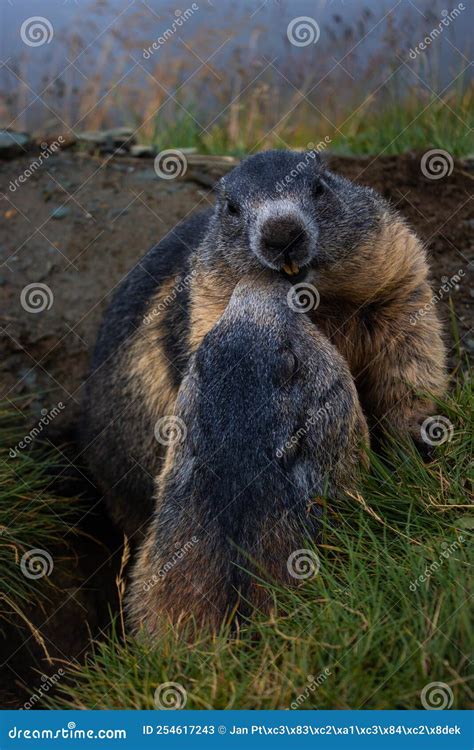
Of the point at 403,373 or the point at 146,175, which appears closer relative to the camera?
the point at 403,373

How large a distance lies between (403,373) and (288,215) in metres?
1.24

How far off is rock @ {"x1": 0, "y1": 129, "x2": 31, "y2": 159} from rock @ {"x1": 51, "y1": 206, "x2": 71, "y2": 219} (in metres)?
0.98

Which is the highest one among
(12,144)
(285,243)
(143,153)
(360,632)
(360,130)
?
(360,130)

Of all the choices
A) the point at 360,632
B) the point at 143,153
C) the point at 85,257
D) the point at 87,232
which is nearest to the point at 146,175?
the point at 143,153

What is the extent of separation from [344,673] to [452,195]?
4.97 metres

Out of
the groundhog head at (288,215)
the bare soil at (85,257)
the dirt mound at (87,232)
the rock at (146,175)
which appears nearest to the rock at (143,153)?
the bare soil at (85,257)

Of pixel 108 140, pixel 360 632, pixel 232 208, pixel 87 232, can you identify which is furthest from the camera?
pixel 108 140

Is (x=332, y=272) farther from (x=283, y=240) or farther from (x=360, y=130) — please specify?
(x=360, y=130)

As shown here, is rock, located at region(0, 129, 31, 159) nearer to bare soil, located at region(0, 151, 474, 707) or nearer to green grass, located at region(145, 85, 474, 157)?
bare soil, located at region(0, 151, 474, 707)

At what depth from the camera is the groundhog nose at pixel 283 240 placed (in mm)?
4609

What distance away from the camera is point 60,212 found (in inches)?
336

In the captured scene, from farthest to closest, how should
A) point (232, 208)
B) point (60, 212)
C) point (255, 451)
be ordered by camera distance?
point (60, 212), point (232, 208), point (255, 451)

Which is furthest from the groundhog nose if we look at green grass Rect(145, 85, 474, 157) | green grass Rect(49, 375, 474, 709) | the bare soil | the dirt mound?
green grass Rect(145, 85, 474, 157)

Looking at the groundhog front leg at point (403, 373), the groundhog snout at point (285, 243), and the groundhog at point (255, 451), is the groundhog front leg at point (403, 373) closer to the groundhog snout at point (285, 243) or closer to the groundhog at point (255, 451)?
the groundhog at point (255, 451)
